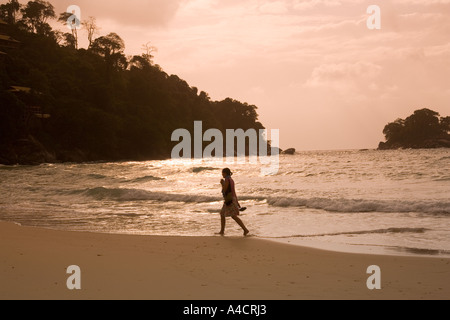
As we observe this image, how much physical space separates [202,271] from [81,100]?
277 feet

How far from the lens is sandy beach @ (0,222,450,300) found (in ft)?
20.3

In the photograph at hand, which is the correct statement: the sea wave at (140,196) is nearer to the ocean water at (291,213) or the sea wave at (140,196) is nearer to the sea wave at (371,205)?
the ocean water at (291,213)

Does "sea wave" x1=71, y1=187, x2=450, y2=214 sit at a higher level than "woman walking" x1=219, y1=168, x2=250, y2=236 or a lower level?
lower

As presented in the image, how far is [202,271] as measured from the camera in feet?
24.9

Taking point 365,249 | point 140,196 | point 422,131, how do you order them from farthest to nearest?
point 422,131
point 140,196
point 365,249

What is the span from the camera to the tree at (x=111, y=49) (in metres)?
99.8

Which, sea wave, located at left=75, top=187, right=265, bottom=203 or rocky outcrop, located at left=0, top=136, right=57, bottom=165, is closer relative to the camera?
sea wave, located at left=75, top=187, right=265, bottom=203

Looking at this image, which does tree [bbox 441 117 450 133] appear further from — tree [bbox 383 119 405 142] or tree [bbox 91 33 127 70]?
tree [bbox 91 33 127 70]

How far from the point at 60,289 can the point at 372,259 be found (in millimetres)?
5216

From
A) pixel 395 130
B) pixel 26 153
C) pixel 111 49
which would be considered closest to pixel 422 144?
pixel 395 130

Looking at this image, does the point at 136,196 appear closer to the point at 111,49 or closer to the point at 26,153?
the point at 26,153

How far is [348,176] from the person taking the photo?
32.5m

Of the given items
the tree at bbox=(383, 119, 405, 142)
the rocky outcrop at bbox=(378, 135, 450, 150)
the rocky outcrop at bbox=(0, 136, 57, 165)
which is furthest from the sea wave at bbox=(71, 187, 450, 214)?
the tree at bbox=(383, 119, 405, 142)
